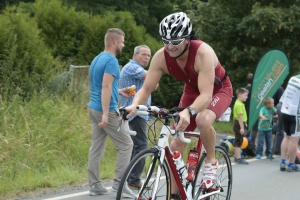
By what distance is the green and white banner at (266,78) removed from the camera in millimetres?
14234

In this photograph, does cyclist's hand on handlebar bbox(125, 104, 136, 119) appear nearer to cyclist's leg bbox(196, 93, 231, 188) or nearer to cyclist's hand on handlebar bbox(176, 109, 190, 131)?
cyclist's hand on handlebar bbox(176, 109, 190, 131)

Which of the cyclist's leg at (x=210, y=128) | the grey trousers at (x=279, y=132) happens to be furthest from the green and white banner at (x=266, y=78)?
the cyclist's leg at (x=210, y=128)

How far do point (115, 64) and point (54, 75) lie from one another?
19.4 feet

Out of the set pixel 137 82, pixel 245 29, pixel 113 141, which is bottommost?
pixel 113 141

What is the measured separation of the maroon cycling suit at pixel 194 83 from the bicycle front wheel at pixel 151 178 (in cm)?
82

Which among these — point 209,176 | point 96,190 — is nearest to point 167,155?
point 209,176

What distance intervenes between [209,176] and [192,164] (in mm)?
207

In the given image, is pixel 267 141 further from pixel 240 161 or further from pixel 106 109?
pixel 106 109

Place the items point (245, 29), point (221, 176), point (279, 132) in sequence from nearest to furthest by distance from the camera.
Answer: point (221, 176) < point (279, 132) < point (245, 29)

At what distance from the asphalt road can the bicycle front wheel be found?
229cm

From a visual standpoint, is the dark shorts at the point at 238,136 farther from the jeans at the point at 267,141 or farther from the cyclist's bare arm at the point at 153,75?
the cyclist's bare arm at the point at 153,75

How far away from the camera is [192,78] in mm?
6148

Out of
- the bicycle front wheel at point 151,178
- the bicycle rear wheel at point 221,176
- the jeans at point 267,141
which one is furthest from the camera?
the jeans at point 267,141

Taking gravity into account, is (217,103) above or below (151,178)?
above
